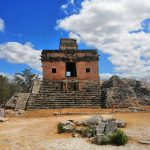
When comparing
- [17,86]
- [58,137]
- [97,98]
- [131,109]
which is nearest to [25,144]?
[58,137]

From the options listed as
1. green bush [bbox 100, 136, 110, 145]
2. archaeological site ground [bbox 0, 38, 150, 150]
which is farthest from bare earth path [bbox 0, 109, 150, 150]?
green bush [bbox 100, 136, 110, 145]

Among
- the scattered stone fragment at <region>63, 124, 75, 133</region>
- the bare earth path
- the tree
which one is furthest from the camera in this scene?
the tree

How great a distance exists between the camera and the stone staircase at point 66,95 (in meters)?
25.3

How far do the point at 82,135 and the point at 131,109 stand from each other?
11698 millimetres

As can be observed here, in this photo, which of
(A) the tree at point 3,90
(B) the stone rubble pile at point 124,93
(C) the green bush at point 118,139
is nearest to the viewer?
(C) the green bush at point 118,139

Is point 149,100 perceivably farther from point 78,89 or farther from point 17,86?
point 17,86

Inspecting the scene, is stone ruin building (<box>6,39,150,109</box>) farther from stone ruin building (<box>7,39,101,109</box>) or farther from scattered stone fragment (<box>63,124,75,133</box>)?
scattered stone fragment (<box>63,124,75,133</box>)

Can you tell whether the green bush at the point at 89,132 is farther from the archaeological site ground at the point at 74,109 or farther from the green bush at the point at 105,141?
the green bush at the point at 105,141

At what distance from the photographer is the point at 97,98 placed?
26.5 metres

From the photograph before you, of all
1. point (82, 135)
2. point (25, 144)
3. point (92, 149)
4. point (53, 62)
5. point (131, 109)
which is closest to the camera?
point (92, 149)

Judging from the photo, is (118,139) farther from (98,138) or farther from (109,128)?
(109,128)

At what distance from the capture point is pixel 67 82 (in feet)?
93.3

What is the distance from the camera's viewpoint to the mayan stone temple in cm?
2566

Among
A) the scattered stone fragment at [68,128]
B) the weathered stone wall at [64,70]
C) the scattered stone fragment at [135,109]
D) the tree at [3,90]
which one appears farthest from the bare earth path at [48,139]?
the tree at [3,90]
